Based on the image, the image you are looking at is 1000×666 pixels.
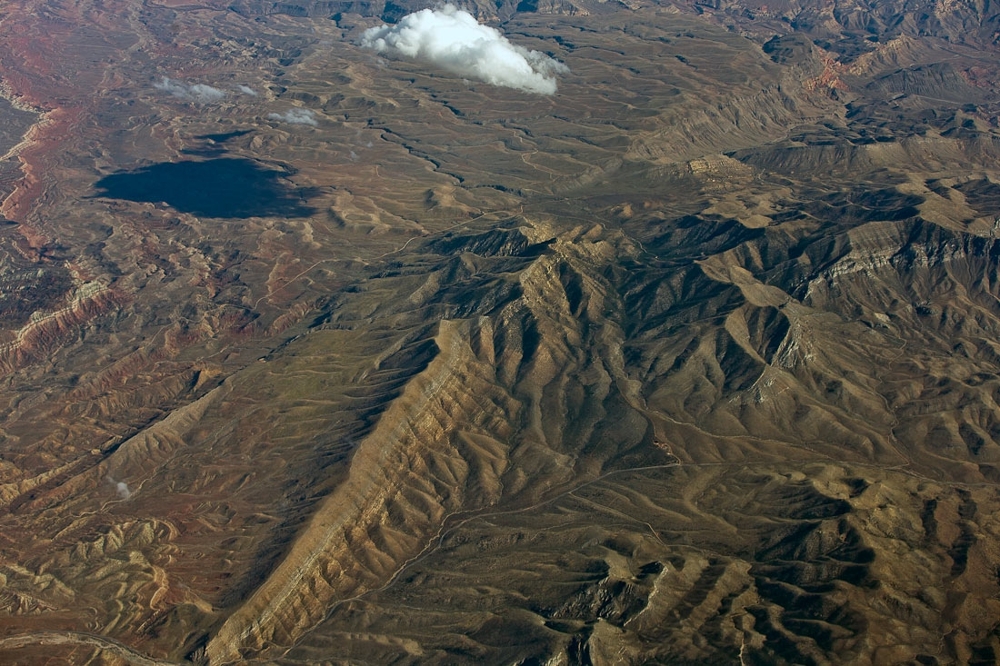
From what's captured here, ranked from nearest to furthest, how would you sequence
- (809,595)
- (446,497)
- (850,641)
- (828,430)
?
(850,641), (809,595), (446,497), (828,430)

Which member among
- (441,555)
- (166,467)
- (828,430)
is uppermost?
(828,430)

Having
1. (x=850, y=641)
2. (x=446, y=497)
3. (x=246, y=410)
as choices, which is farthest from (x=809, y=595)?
(x=246, y=410)

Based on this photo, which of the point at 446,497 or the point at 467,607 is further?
the point at 446,497

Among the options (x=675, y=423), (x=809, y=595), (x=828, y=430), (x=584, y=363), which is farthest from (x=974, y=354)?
(x=809, y=595)

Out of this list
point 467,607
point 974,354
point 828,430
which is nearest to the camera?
point 467,607

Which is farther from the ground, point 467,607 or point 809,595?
point 809,595

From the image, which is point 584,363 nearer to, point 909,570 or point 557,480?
point 557,480

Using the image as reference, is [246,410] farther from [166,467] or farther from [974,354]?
[974,354]

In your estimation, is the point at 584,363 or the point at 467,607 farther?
the point at 584,363

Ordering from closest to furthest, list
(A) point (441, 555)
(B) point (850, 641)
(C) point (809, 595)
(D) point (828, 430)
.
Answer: (B) point (850, 641) → (C) point (809, 595) → (A) point (441, 555) → (D) point (828, 430)
